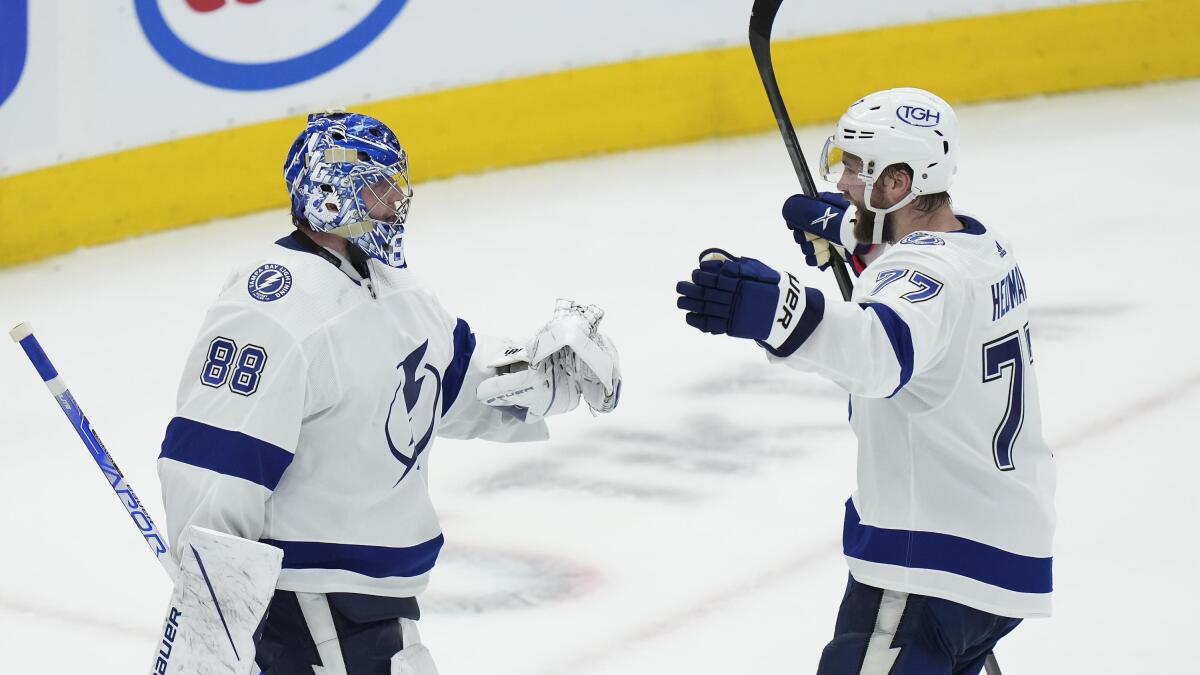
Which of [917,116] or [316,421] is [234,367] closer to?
[316,421]

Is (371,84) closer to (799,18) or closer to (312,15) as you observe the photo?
(312,15)

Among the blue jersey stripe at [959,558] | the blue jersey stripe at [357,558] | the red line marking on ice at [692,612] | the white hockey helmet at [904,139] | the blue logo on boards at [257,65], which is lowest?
the red line marking on ice at [692,612]

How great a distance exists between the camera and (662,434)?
5031 millimetres

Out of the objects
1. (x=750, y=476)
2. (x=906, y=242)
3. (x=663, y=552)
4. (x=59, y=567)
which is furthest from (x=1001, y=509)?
(x=59, y=567)

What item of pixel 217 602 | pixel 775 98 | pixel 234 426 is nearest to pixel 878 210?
pixel 775 98

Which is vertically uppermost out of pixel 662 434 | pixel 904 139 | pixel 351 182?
pixel 904 139

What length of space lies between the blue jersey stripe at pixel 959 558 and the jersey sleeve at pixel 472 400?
0.63 m

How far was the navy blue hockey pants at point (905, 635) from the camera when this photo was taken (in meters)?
2.59

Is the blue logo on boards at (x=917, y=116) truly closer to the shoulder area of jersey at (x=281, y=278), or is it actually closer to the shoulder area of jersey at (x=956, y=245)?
the shoulder area of jersey at (x=956, y=245)

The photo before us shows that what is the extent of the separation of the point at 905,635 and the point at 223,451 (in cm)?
109

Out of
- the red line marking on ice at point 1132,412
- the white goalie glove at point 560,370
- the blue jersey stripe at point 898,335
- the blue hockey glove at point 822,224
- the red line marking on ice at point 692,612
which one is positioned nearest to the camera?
the blue jersey stripe at point 898,335

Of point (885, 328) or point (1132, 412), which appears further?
point (1132, 412)

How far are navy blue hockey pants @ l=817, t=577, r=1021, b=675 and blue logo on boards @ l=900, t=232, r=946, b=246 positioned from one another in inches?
21.7

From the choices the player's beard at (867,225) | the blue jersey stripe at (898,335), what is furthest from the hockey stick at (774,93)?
the blue jersey stripe at (898,335)
